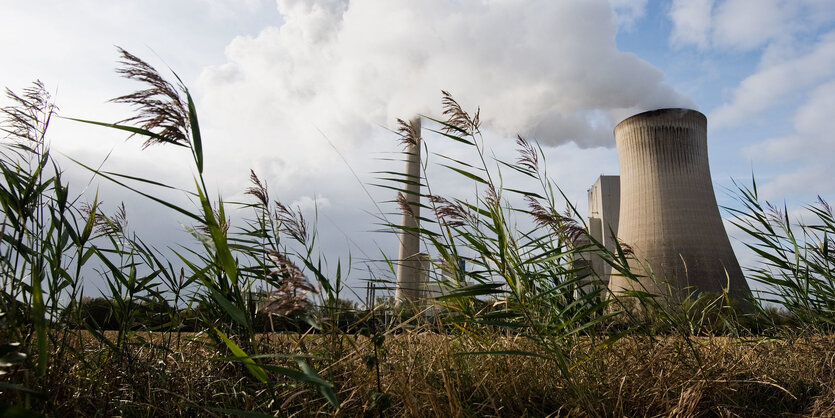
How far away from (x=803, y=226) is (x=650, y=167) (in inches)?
397

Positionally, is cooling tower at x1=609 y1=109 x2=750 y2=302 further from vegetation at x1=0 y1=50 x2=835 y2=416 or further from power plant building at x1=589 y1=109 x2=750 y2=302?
vegetation at x1=0 y1=50 x2=835 y2=416

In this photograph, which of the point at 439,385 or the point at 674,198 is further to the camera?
the point at 674,198

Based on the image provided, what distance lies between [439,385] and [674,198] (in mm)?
11873

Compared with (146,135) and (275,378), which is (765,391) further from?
(146,135)

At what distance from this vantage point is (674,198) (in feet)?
39.3

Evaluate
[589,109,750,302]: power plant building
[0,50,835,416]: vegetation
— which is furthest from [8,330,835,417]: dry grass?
[589,109,750,302]: power plant building

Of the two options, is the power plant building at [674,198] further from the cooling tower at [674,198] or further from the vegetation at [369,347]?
the vegetation at [369,347]

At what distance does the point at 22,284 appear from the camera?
1582 mm

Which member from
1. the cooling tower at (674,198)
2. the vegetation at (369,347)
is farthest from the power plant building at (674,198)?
the vegetation at (369,347)

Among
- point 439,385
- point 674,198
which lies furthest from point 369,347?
point 674,198

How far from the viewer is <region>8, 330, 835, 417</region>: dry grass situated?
157 centimetres

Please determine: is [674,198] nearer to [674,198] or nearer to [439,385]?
[674,198]

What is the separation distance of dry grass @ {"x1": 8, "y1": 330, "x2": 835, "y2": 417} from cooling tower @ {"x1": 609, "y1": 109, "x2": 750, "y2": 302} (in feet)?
35.1

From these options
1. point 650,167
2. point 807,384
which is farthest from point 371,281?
point 650,167
